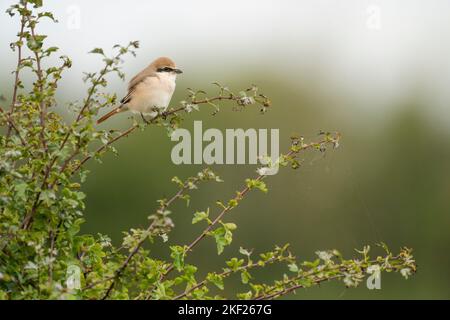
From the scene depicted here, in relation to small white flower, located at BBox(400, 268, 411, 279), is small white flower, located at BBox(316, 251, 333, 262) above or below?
above

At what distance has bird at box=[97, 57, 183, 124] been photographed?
20.6 feet

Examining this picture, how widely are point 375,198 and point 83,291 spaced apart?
27745 millimetres

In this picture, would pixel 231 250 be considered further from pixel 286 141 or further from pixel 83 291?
pixel 83 291

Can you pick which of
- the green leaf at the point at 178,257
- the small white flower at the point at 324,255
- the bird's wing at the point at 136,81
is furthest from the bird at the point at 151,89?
the small white flower at the point at 324,255

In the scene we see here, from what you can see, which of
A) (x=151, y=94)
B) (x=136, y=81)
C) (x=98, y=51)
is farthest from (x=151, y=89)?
(x=98, y=51)

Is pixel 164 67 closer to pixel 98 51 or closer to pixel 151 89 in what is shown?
pixel 151 89

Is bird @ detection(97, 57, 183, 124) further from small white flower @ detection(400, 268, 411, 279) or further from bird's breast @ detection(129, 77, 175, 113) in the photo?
small white flower @ detection(400, 268, 411, 279)

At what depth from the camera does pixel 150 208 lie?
2516 cm

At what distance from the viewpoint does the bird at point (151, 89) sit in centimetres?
628

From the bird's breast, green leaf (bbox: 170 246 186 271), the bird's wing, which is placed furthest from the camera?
the bird's wing

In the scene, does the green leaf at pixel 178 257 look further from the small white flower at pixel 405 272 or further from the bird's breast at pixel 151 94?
the bird's breast at pixel 151 94

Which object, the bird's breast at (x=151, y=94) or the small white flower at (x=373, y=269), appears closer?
the small white flower at (x=373, y=269)

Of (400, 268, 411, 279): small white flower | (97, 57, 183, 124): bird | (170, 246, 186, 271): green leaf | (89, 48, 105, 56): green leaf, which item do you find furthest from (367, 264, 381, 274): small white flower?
(97, 57, 183, 124): bird

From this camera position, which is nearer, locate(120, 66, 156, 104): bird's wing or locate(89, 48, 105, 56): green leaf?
locate(89, 48, 105, 56): green leaf
